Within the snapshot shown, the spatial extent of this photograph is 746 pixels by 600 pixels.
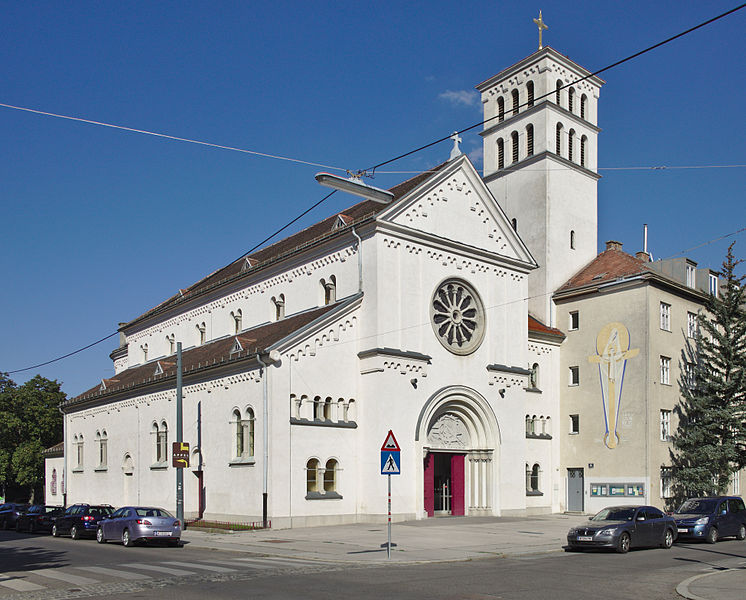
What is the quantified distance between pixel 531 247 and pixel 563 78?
10.8 metres

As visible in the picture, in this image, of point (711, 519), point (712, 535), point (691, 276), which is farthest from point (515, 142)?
point (712, 535)

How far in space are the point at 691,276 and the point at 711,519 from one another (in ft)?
68.0

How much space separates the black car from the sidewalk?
306 inches

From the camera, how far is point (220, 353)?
37062 mm

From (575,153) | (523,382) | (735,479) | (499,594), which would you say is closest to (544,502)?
(523,382)

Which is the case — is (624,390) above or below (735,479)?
above

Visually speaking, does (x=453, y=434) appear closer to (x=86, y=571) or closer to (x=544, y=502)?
(x=544, y=502)

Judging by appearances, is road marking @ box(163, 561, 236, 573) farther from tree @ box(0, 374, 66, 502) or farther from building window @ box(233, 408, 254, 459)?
tree @ box(0, 374, 66, 502)

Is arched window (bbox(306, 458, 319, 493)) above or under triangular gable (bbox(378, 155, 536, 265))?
under

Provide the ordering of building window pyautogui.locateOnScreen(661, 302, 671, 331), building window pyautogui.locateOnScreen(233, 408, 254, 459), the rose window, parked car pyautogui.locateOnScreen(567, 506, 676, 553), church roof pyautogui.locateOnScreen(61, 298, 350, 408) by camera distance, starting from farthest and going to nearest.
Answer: building window pyautogui.locateOnScreen(661, 302, 671, 331), the rose window, church roof pyautogui.locateOnScreen(61, 298, 350, 408), building window pyautogui.locateOnScreen(233, 408, 254, 459), parked car pyautogui.locateOnScreen(567, 506, 676, 553)

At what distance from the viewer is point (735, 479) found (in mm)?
43531

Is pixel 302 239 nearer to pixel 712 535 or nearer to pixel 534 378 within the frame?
pixel 534 378

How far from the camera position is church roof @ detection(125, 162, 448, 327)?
117ft

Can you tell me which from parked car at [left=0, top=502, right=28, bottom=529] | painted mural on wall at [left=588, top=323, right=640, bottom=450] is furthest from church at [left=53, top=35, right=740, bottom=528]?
parked car at [left=0, top=502, right=28, bottom=529]
